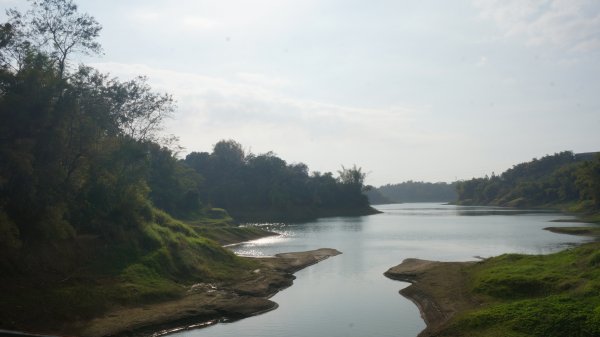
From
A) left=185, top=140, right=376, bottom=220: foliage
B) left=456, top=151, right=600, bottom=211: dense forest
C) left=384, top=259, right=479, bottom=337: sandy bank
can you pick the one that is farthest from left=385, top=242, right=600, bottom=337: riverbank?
left=185, top=140, right=376, bottom=220: foliage

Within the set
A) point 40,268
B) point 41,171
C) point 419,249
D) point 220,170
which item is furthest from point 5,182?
point 220,170

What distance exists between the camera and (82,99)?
3588 centimetres

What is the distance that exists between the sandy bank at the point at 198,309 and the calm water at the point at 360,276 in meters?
1.03

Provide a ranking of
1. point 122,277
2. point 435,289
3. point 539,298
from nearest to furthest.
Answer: point 539,298 → point 122,277 → point 435,289

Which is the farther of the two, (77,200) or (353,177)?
(353,177)

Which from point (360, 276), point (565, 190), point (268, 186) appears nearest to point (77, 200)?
point (360, 276)

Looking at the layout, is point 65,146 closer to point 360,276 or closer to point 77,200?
point 77,200

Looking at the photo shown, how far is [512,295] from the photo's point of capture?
27562mm

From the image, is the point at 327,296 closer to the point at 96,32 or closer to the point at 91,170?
the point at 91,170

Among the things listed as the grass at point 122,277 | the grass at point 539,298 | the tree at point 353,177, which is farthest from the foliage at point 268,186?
the grass at point 539,298

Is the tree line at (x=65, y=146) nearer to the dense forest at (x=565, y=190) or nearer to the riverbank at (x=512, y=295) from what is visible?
the riverbank at (x=512, y=295)

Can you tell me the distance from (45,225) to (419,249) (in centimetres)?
4359

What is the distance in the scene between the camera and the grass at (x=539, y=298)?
1981 centimetres

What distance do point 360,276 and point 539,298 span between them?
19249 millimetres
